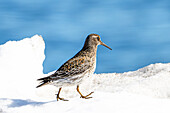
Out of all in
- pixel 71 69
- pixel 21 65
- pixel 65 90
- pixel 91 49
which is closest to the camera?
pixel 71 69

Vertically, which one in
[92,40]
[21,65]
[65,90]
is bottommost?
[65,90]

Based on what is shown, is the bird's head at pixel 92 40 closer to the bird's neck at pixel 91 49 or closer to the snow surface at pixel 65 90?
the bird's neck at pixel 91 49

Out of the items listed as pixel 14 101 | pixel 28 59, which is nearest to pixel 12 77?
pixel 28 59

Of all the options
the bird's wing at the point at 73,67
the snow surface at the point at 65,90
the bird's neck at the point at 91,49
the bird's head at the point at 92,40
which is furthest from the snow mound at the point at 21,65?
the bird's head at the point at 92,40

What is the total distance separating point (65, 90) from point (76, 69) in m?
3.59

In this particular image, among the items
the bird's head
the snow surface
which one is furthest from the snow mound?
the bird's head

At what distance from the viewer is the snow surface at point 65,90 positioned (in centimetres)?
534

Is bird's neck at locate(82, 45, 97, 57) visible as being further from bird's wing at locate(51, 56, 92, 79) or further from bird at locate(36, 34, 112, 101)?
bird's wing at locate(51, 56, 92, 79)

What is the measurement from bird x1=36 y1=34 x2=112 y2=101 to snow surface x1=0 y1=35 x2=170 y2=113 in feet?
0.97

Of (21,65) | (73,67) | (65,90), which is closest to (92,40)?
(73,67)

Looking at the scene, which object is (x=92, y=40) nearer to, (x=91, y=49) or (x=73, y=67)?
(x=91, y=49)

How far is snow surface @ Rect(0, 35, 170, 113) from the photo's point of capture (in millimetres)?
5344

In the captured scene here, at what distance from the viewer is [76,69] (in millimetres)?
5766

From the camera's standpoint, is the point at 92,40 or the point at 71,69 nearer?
the point at 71,69
